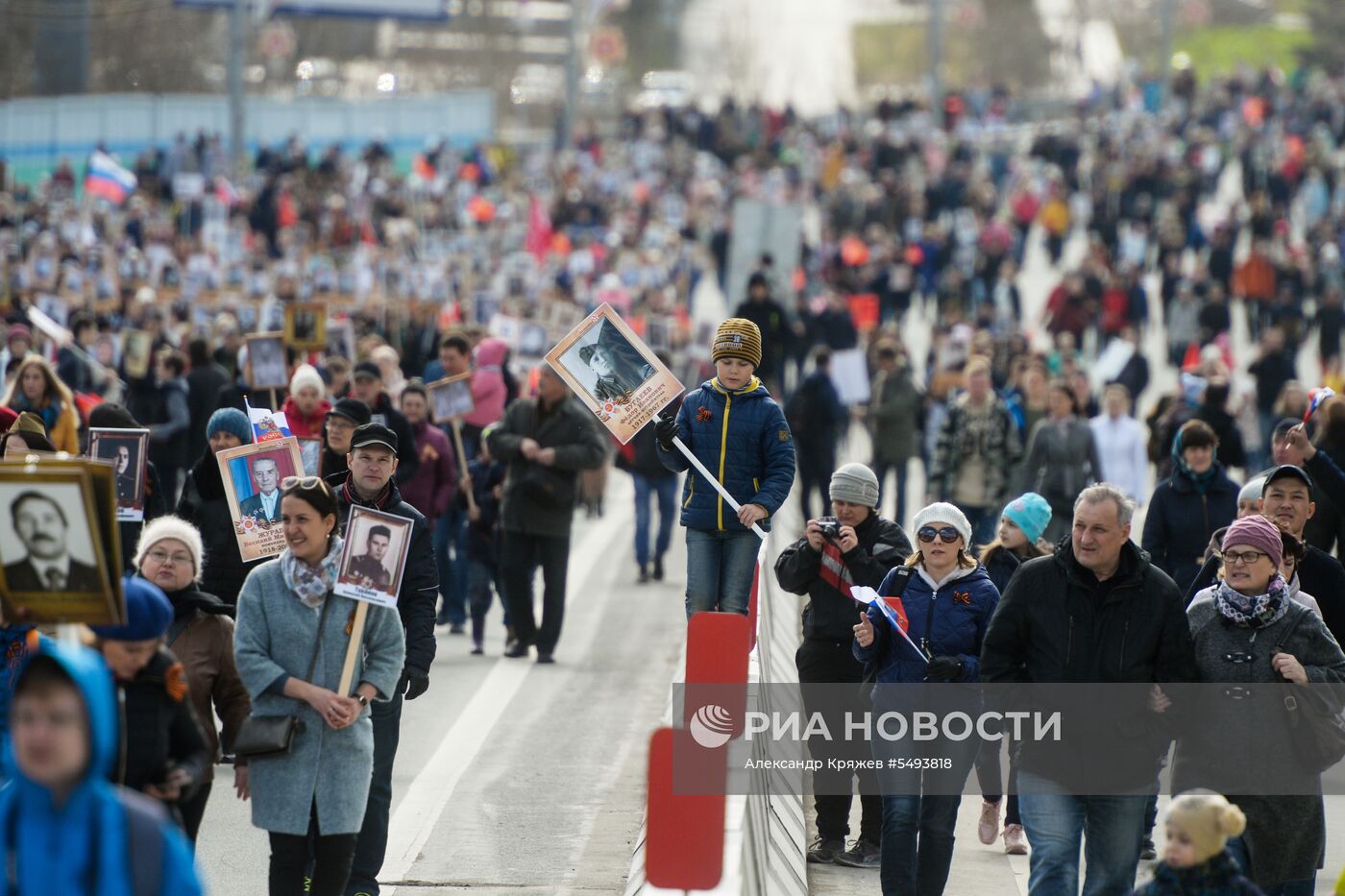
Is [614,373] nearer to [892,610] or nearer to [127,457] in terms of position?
[127,457]

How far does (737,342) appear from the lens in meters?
10.7

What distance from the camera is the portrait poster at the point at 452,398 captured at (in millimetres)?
15836

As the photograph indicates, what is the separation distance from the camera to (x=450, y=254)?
35.7 metres

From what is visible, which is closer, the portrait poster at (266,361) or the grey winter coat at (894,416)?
the portrait poster at (266,361)

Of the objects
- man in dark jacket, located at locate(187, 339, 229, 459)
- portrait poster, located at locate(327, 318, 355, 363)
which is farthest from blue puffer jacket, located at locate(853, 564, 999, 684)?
portrait poster, located at locate(327, 318, 355, 363)

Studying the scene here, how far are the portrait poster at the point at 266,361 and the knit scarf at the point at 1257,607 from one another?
29.7ft

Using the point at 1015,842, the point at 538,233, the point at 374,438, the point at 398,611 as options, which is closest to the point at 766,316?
the point at 1015,842

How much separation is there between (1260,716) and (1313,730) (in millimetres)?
193

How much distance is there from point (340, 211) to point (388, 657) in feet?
110

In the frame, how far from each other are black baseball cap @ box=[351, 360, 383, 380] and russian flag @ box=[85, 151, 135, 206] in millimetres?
19188

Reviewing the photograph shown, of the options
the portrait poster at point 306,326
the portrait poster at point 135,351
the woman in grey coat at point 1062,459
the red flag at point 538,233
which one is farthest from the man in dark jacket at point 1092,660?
the red flag at point 538,233

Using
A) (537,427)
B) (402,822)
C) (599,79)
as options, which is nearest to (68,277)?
(537,427)

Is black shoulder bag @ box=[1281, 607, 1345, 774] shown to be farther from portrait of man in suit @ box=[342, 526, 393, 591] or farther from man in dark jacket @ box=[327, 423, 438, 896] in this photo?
man in dark jacket @ box=[327, 423, 438, 896]

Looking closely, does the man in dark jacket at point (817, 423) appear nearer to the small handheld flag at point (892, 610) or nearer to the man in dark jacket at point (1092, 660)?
the small handheld flag at point (892, 610)
